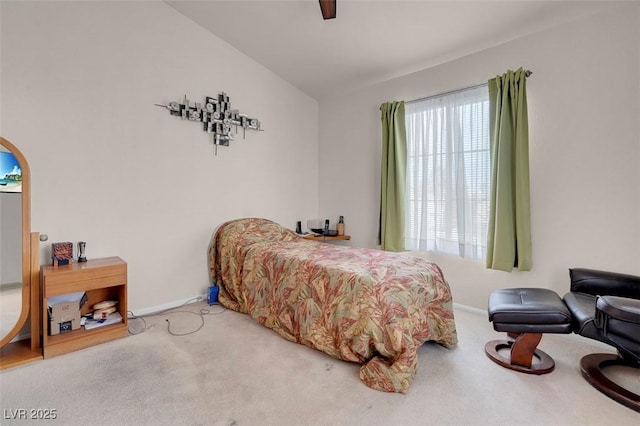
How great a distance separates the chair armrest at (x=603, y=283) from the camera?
6.68 feet

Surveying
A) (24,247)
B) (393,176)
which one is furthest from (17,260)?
(393,176)

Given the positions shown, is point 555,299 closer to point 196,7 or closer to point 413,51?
point 413,51

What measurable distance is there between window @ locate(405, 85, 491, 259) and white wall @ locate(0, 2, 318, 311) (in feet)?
6.20

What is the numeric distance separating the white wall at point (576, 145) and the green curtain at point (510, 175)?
10cm

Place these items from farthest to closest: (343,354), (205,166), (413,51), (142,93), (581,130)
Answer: (205,166) → (413,51) → (142,93) → (581,130) → (343,354)

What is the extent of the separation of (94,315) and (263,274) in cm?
138

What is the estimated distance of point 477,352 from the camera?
2.21 meters

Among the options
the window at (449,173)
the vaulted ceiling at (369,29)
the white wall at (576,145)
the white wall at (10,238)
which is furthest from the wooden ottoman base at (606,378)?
the white wall at (10,238)

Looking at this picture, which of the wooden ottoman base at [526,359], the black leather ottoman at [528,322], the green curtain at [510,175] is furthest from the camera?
the green curtain at [510,175]

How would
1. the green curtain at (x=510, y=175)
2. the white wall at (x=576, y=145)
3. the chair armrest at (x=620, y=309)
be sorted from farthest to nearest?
the green curtain at (x=510, y=175) < the white wall at (x=576, y=145) < the chair armrest at (x=620, y=309)

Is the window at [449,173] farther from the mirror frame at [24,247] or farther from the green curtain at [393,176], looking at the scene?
the mirror frame at [24,247]

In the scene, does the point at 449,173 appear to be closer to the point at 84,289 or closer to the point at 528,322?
the point at 528,322

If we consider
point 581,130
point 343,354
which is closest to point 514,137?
point 581,130

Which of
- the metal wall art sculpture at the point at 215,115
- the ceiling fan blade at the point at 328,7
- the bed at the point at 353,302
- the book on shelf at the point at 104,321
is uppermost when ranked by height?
the ceiling fan blade at the point at 328,7
